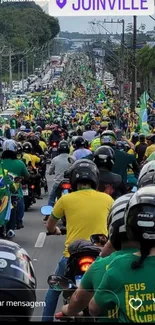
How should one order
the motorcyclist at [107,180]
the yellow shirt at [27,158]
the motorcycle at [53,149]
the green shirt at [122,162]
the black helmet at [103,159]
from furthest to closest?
the motorcycle at [53,149] < the yellow shirt at [27,158] < the green shirt at [122,162] < the black helmet at [103,159] < the motorcyclist at [107,180]

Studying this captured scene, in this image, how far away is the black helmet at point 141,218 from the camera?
3566 mm

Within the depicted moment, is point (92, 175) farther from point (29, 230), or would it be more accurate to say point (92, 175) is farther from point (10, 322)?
point (29, 230)

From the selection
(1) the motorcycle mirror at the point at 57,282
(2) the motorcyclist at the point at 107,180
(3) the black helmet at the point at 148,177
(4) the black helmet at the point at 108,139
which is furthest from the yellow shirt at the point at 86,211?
(4) the black helmet at the point at 108,139

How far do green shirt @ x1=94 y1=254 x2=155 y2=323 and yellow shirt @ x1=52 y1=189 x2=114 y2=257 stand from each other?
2579mm

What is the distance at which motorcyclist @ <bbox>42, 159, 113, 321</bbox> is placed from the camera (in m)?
6.19

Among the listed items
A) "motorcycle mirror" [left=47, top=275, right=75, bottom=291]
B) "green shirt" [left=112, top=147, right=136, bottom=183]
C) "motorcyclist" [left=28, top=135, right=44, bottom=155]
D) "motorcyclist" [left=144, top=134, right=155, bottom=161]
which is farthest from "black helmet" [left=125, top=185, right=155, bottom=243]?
"motorcyclist" [left=28, top=135, right=44, bottom=155]

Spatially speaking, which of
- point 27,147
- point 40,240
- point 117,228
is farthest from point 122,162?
point 117,228

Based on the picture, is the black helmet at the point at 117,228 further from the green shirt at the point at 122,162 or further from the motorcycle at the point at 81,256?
the green shirt at the point at 122,162

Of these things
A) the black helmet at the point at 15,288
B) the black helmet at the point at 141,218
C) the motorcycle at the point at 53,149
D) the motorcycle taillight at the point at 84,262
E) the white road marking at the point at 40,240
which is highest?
the black helmet at the point at 141,218

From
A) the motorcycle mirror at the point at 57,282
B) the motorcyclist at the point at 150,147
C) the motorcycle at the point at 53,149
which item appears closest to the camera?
the motorcycle mirror at the point at 57,282

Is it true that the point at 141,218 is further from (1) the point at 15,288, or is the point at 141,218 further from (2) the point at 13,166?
(2) the point at 13,166

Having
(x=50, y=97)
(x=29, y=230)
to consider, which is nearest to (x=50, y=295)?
(x=29, y=230)

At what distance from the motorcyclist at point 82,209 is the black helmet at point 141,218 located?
8.12ft

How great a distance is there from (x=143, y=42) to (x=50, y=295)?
40.2 m
